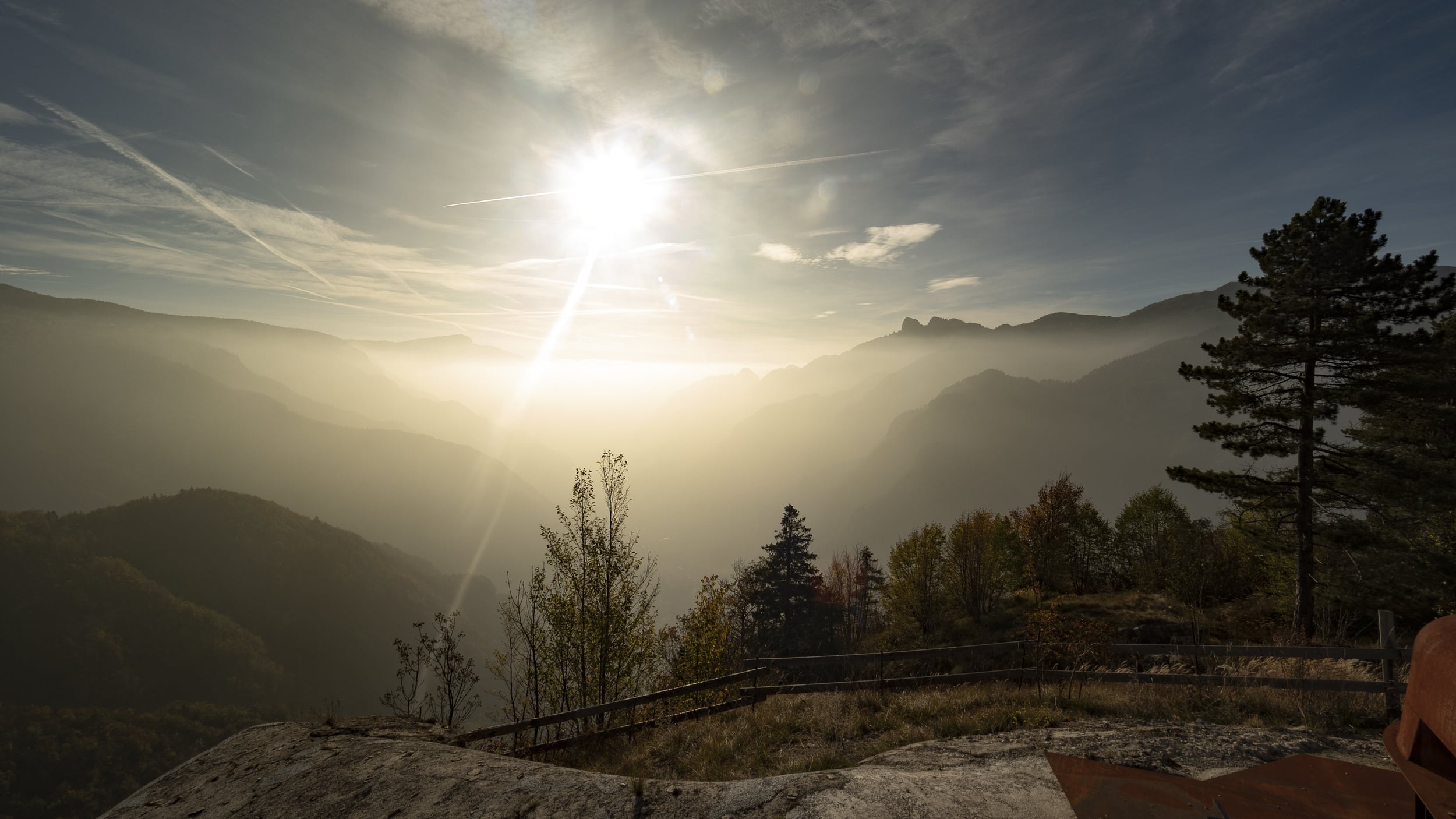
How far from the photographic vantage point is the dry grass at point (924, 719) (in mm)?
8016

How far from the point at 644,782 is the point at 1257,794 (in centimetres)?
485

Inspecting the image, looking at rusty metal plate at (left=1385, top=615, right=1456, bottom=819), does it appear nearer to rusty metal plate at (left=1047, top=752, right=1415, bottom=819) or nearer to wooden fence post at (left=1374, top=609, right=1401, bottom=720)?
rusty metal plate at (left=1047, top=752, right=1415, bottom=819)

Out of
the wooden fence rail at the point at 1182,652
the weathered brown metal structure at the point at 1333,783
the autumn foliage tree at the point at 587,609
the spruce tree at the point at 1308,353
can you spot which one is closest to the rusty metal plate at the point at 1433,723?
the weathered brown metal structure at the point at 1333,783

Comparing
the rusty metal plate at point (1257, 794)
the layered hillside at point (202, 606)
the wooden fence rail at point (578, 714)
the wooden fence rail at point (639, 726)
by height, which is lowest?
the layered hillside at point (202, 606)

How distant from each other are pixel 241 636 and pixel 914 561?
156 metres

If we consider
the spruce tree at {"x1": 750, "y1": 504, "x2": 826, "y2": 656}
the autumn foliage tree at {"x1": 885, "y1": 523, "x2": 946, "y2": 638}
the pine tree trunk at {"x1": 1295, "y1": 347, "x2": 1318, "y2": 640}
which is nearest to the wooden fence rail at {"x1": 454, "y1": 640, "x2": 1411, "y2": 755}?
the pine tree trunk at {"x1": 1295, "y1": 347, "x2": 1318, "y2": 640}

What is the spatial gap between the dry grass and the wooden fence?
22 centimetres

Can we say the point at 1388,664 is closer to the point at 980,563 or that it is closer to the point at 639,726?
the point at 639,726

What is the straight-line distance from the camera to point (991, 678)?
1326 centimetres

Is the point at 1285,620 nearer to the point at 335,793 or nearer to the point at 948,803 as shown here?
the point at 948,803

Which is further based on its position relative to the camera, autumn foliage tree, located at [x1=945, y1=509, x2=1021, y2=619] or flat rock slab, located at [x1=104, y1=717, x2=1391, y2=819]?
autumn foliage tree, located at [x1=945, y1=509, x2=1021, y2=619]

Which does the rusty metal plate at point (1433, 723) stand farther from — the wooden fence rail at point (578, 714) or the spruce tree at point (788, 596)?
the spruce tree at point (788, 596)

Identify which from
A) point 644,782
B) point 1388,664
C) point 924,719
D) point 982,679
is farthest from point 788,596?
point 644,782

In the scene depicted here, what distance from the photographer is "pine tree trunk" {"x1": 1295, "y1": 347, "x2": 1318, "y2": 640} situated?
667 inches
